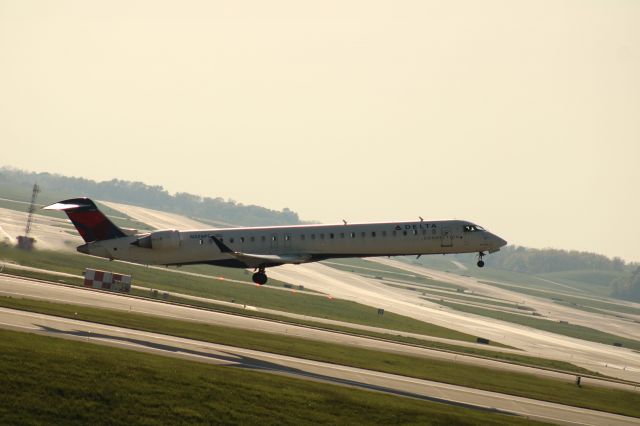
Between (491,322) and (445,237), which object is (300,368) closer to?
(445,237)

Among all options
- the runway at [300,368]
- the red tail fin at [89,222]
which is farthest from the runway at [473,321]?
the red tail fin at [89,222]

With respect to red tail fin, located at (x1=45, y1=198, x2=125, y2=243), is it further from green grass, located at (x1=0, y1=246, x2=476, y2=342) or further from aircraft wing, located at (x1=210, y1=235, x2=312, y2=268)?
green grass, located at (x1=0, y1=246, x2=476, y2=342)

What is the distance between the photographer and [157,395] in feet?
108

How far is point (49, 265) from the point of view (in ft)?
340

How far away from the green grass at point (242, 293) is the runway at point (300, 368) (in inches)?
1886

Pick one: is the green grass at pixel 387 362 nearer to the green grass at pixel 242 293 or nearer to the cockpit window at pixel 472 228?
the cockpit window at pixel 472 228

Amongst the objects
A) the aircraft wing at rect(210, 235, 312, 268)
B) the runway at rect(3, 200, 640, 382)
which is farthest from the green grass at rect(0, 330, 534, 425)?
the runway at rect(3, 200, 640, 382)

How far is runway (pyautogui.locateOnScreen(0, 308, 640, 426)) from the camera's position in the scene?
45.0 m

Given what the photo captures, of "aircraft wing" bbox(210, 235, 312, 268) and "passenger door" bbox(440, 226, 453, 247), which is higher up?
"passenger door" bbox(440, 226, 453, 247)

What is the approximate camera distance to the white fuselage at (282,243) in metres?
58.9

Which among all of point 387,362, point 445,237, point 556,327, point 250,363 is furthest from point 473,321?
point 250,363

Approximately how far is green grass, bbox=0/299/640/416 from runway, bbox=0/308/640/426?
248cm

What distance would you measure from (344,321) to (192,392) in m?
65.8

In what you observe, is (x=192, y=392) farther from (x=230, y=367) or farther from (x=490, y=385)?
(x=490, y=385)
